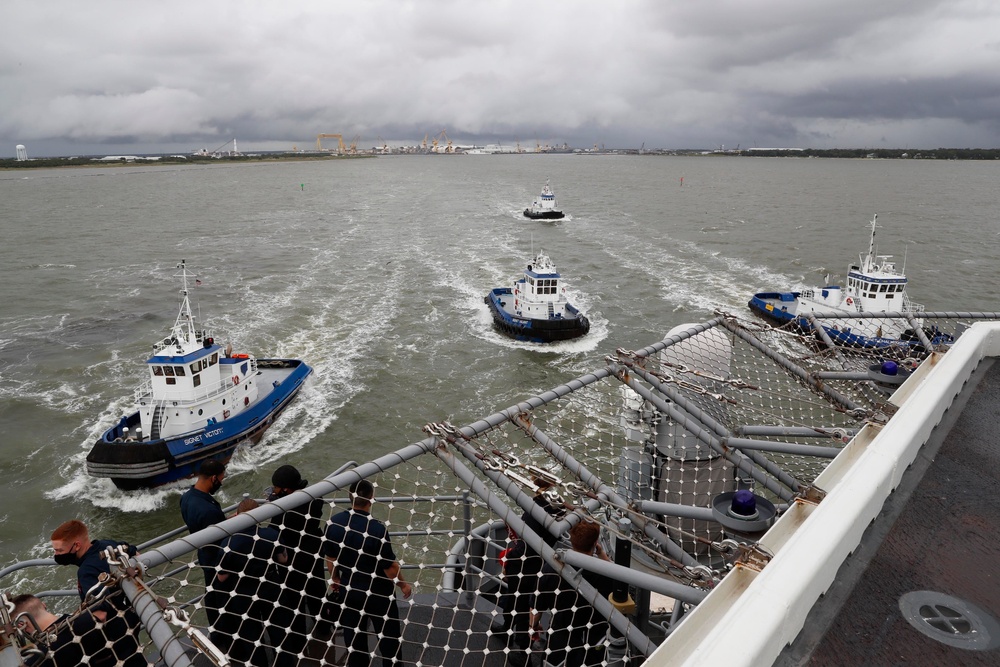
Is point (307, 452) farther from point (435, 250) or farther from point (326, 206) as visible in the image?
point (326, 206)

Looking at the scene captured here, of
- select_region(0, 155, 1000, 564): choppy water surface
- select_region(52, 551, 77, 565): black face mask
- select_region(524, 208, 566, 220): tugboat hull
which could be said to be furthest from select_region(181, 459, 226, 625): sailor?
select_region(524, 208, 566, 220): tugboat hull

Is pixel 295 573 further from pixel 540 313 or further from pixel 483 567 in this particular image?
pixel 540 313

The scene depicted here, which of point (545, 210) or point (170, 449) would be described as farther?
point (545, 210)

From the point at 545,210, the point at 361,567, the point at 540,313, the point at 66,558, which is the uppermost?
the point at 66,558

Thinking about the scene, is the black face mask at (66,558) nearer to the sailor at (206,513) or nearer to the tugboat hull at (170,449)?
the sailor at (206,513)

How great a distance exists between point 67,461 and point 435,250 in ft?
98.4

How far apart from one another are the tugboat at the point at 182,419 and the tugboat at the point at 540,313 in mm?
10933

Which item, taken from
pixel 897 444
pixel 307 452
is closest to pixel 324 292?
pixel 307 452

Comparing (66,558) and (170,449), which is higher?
(66,558)

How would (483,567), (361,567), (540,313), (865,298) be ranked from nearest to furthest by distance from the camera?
(361,567)
(483,567)
(865,298)
(540,313)

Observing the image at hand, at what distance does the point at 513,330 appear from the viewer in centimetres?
2511

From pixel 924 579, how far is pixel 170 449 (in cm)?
1603

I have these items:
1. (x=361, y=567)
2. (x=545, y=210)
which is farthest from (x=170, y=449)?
(x=545, y=210)

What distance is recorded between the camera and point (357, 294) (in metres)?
31.9
